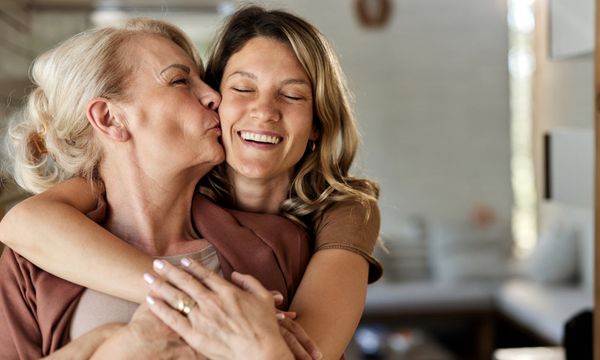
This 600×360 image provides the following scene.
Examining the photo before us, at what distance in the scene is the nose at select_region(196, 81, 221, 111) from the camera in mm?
1820

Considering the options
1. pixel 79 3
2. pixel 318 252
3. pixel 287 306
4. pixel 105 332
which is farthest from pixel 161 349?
pixel 79 3

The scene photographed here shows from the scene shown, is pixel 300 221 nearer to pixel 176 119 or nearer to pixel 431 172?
pixel 176 119

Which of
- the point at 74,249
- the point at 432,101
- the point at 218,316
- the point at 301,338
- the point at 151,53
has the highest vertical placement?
the point at 151,53

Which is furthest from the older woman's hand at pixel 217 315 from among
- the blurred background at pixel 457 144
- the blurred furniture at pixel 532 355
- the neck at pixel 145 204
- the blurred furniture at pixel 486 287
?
the blurred background at pixel 457 144

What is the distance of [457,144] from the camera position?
24.3ft

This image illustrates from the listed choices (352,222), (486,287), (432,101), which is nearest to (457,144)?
(432,101)

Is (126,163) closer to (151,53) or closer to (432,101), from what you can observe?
(151,53)

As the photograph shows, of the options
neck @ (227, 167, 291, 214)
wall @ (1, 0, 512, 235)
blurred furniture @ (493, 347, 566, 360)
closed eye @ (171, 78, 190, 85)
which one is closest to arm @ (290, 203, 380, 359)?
neck @ (227, 167, 291, 214)

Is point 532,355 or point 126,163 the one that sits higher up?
point 126,163

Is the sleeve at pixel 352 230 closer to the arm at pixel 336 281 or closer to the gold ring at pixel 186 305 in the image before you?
the arm at pixel 336 281

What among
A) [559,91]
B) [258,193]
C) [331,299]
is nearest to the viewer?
[331,299]

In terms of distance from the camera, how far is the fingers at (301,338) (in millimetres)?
1612

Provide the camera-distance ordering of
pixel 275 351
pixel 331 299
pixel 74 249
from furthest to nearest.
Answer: pixel 331 299
pixel 74 249
pixel 275 351

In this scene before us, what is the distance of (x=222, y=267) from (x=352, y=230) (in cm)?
31
